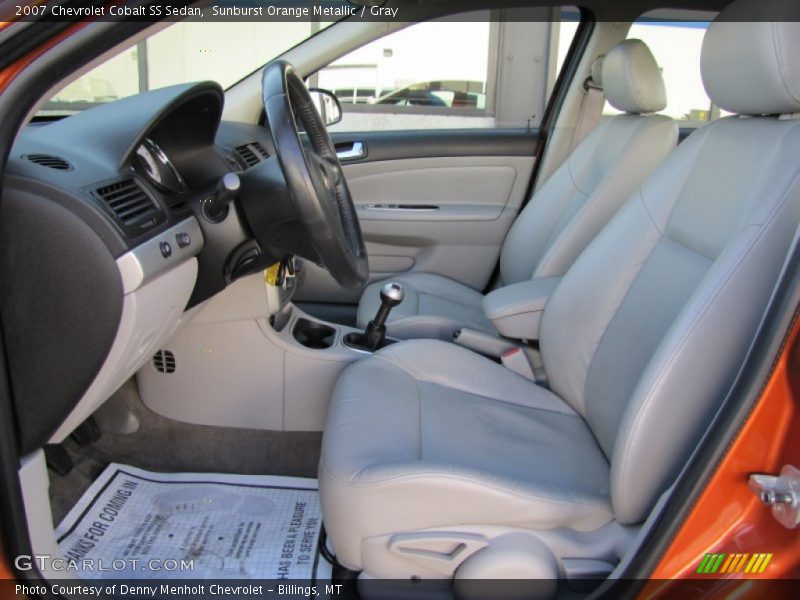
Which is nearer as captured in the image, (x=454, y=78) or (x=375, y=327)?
(x=375, y=327)

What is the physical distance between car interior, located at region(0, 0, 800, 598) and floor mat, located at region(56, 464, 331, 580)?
0.04 m

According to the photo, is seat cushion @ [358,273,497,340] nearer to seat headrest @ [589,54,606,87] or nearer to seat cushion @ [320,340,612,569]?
seat cushion @ [320,340,612,569]

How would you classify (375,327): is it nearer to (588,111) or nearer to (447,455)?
(447,455)

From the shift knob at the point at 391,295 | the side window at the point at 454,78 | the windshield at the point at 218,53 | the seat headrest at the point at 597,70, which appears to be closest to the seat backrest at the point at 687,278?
the shift knob at the point at 391,295

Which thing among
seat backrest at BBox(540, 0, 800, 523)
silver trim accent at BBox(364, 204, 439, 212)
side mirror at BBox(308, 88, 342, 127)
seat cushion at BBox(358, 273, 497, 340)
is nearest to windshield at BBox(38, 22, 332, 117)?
side mirror at BBox(308, 88, 342, 127)

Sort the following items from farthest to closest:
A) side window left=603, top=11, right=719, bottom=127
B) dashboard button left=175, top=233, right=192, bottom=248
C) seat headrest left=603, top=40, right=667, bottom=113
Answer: side window left=603, top=11, right=719, bottom=127
seat headrest left=603, top=40, right=667, bottom=113
dashboard button left=175, top=233, right=192, bottom=248

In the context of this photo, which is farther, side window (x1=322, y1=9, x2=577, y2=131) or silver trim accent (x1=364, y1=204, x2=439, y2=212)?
side window (x1=322, y1=9, x2=577, y2=131)

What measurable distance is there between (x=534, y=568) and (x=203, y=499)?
0.82 metres

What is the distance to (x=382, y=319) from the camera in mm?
1906

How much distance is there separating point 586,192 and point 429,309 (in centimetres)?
58

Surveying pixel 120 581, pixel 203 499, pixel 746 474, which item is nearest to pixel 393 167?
pixel 203 499

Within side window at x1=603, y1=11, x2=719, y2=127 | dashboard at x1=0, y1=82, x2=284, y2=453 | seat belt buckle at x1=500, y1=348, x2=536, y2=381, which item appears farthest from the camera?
side window at x1=603, y1=11, x2=719, y2=127

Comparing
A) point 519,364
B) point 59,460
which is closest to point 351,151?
point 519,364

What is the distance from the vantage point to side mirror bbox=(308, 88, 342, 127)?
6.27ft
